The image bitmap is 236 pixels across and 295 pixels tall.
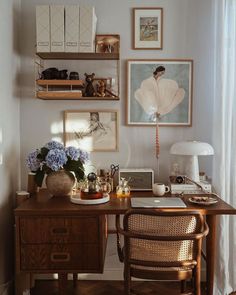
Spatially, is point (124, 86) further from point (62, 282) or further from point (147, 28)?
point (62, 282)

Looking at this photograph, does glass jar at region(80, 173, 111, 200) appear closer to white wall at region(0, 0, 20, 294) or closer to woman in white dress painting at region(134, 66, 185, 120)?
white wall at region(0, 0, 20, 294)

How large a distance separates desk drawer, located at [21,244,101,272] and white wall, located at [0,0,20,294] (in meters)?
0.39

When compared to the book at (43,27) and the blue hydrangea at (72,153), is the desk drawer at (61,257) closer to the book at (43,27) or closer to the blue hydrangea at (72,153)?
the blue hydrangea at (72,153)

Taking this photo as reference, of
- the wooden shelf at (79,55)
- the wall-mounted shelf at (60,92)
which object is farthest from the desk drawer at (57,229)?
the wooden shelf at (79,55)

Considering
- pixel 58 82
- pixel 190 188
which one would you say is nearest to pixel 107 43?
pixel 58 82

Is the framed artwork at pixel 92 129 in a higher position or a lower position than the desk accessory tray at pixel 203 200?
higher

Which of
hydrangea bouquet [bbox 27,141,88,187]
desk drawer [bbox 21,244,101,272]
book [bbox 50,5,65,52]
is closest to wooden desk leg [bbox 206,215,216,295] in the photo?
desk drawer [bbox 21,244,101,272]

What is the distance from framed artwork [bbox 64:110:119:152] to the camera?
2.75m

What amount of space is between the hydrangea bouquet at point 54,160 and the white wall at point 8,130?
237 millimetres

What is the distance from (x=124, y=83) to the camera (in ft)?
8.98

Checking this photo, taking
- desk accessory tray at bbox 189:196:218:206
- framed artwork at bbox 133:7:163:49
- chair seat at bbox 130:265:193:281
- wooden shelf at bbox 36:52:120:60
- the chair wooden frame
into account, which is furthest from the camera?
framed artwork at bbox 133:7:163:49

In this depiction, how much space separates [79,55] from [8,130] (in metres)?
0.76

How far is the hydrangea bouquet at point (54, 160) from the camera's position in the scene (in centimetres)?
230

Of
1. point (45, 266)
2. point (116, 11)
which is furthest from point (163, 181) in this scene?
point (116, 11)
